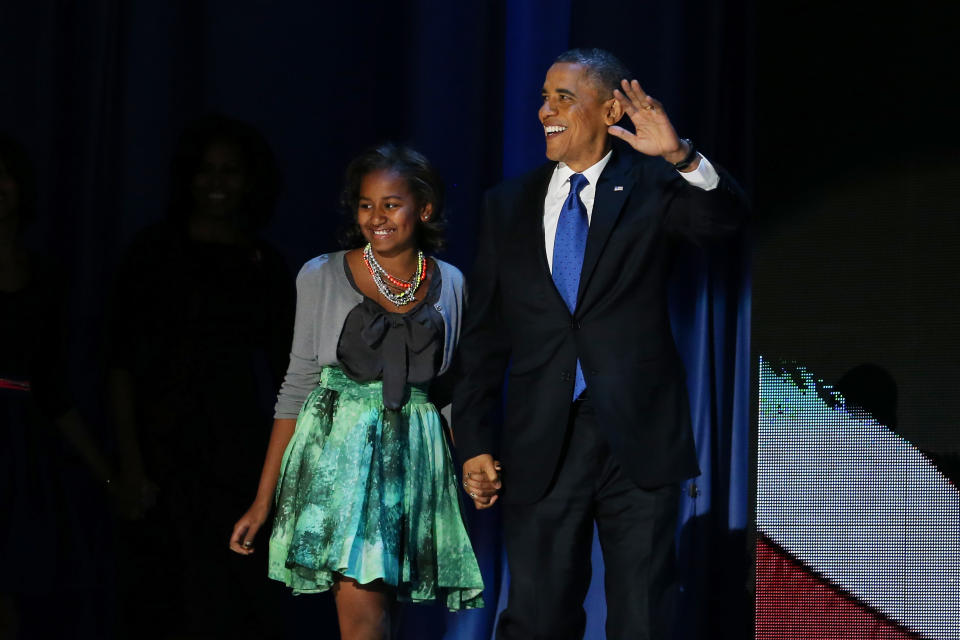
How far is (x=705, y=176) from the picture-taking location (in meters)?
2.74

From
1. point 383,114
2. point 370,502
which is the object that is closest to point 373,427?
point 370,502

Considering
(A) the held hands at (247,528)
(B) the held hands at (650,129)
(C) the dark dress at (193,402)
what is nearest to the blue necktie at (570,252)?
(B) the held hands at (650,129)

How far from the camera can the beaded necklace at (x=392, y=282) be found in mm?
3145

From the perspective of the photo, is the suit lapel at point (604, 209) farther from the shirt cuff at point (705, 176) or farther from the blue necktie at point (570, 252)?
the shirt cuff at point (705, 176)

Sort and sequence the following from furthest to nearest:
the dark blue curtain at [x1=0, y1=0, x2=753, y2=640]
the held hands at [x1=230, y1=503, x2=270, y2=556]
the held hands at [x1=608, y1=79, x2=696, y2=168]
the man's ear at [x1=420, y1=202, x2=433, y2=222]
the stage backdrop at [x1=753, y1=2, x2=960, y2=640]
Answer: the dark blue curtain at [x1=0, y1=0, x2=753, y2=640]
the stage backdrop at [x1=753, y1=2, x2=960, y2=640]
the man's ear at [x1=420, y1=202, x2=433, y2=222]
the held hands at [x1=230, y1=503, x2=270, y2=556]
the held hands at [x1=608, y1=79, x2=696, y2=168]

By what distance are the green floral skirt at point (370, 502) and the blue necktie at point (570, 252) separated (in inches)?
17.6

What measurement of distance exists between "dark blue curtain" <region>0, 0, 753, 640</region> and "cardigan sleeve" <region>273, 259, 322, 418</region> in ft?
A: 3.16

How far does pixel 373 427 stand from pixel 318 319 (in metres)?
0.30

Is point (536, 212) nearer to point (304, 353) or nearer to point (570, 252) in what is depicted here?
point (570, 252)

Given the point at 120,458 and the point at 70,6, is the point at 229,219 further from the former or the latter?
the point at 70,6

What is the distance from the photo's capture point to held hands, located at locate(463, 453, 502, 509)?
290 centimetres

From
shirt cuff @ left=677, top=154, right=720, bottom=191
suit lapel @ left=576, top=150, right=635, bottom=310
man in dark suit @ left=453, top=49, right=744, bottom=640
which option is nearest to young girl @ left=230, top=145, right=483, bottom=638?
man in dark suit @ left=453, top=49, right=744, bottom=640

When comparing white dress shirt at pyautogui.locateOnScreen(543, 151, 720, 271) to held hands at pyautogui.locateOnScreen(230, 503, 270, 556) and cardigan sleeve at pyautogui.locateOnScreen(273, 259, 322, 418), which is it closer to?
cardigan sleeve at pyautogui.locateOnScreen(273, 259, 322, 418)

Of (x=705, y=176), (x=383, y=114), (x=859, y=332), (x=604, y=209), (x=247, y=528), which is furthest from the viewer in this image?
(x=383, y=114)
